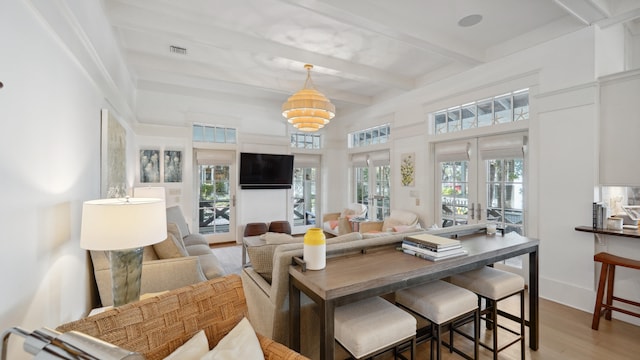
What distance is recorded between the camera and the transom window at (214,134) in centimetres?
569

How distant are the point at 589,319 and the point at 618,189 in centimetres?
148

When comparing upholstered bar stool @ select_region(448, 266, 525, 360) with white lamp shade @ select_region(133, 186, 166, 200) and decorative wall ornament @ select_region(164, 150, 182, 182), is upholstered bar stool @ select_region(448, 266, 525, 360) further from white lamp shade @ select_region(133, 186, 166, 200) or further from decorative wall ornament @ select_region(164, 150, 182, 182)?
decorative wall ornament @ select_region(164, 150, 182, 182)

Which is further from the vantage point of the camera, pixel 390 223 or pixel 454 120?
pixel 390 223

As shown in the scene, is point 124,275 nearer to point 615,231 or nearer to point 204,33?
point 204,33

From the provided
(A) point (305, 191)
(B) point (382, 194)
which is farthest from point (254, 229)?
(B) point (382, 194)

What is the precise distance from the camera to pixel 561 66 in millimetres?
3074

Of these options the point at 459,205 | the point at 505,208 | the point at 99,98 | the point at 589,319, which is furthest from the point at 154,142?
the point at 589,319

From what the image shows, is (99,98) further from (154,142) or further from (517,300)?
(517,300)

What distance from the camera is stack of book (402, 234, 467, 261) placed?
1834 millimetres

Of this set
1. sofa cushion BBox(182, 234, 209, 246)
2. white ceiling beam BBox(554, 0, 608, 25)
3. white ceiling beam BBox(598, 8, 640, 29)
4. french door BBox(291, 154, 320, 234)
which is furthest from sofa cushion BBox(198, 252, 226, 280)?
white ceiling beam BBox(598, 8, 640, 29)

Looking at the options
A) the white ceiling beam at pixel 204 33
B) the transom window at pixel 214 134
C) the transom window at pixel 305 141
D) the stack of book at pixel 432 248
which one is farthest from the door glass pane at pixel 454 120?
the transom window at pixel 214 134

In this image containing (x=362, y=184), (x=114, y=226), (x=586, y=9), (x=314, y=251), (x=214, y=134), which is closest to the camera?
(x=114, y=226)

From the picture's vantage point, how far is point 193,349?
110 cm

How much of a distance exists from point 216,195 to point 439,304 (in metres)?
5.19
